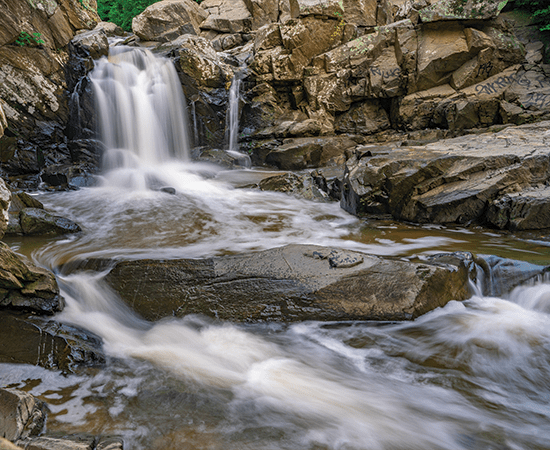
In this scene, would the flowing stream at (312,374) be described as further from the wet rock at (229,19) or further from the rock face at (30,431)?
the wet rock at (229,19)

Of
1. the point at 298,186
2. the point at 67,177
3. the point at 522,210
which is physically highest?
the point at 67,177

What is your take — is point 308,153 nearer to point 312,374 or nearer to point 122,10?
point 312,374

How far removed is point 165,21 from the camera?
16.1 metres

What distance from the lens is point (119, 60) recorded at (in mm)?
11195

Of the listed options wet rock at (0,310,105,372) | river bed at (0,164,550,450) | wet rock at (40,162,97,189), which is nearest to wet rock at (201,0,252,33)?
wet rock at (40,162,97,189)

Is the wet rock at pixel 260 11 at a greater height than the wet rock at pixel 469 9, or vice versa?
the wet rock at pixel 260 11

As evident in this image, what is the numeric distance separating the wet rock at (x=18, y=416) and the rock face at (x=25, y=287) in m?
1.30

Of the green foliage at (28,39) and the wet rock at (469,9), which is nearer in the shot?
the green foliage at (28,39)

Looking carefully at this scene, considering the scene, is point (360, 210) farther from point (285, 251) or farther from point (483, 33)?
point (483, 33)

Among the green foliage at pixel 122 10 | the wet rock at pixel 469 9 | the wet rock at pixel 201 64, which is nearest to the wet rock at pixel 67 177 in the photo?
the wet rock at pixel 201 64

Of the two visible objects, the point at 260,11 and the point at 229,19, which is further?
the point at 260,11

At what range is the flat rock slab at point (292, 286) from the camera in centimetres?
342

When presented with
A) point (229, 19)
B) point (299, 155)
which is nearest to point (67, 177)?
point (299, 155)

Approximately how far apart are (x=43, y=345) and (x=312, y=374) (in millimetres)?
2274
